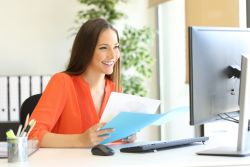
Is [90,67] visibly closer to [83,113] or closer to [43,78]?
[83,113]

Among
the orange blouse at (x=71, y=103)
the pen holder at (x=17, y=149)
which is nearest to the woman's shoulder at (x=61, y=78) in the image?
the orange blouse at (x=71, y=103)

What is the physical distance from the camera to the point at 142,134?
15.2 ft

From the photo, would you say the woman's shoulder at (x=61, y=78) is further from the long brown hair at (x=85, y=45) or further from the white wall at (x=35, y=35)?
the white wall at (x=35, y=35)

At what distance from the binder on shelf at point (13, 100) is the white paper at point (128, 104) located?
224cm

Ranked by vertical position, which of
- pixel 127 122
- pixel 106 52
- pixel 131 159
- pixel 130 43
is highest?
pixel 130 43

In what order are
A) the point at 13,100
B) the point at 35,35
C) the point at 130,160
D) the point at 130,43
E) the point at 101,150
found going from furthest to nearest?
the point at 35,35
the point at 130,43
the point at 13,100
the point at 101,150
the point at 130,160

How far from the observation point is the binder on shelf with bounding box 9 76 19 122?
3877mm

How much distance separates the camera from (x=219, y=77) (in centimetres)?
164

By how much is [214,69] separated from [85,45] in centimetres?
71

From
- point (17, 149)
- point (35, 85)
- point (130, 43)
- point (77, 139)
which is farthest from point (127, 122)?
point (130, 43)

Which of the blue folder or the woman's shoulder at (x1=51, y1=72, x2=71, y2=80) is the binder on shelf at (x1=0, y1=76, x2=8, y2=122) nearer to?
the woman's shoulder at (x1=51, y1=72, x2=71, y2=80)

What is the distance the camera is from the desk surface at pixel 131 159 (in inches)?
59.0

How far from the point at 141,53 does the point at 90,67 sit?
6.72 ft

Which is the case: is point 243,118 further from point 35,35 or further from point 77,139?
point 35,35
